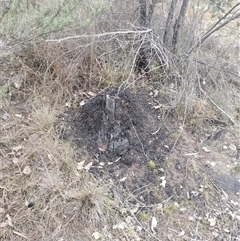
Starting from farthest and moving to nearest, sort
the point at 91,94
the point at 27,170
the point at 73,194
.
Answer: the point at 91,94 → the point at 27,170 → the point at 73,194

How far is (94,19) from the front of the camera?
3.09 metres

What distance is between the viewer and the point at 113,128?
2.66 meters

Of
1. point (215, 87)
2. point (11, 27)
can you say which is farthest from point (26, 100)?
point (215, 87)

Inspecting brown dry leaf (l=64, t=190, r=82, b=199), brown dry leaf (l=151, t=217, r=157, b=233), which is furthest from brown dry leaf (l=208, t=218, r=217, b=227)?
brown dry leaf (l=64, t=190, r=82, b=199)

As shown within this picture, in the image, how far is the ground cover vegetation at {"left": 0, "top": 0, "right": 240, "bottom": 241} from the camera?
2.27m

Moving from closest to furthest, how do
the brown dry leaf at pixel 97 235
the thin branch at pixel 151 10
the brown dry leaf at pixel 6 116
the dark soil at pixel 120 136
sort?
the brown dry leaf at pixel 97 235
the dark soil at pixel 120 136
the brown dry leaf at pixel 6 116
the thin branch at pixel 151 10

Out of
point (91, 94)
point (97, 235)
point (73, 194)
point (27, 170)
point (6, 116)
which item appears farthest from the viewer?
point (91, 94)

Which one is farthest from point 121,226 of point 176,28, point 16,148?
point 176,28

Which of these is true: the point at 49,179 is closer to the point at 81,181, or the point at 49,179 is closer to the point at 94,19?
the point at 81,181

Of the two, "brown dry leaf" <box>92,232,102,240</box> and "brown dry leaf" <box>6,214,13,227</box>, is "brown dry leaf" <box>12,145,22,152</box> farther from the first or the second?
"brown dry leaf" <box>92,232,102,240</box>

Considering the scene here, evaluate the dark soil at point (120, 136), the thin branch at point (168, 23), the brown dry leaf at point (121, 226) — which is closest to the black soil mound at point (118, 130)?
the dark soil at point (120, 136)

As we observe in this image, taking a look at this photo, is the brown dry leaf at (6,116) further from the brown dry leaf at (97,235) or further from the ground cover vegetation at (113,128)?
the brown dry leaf at (97,235)

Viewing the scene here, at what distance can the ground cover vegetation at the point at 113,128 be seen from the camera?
7.46 ft

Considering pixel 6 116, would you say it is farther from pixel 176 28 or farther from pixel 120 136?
pixel 176 28
